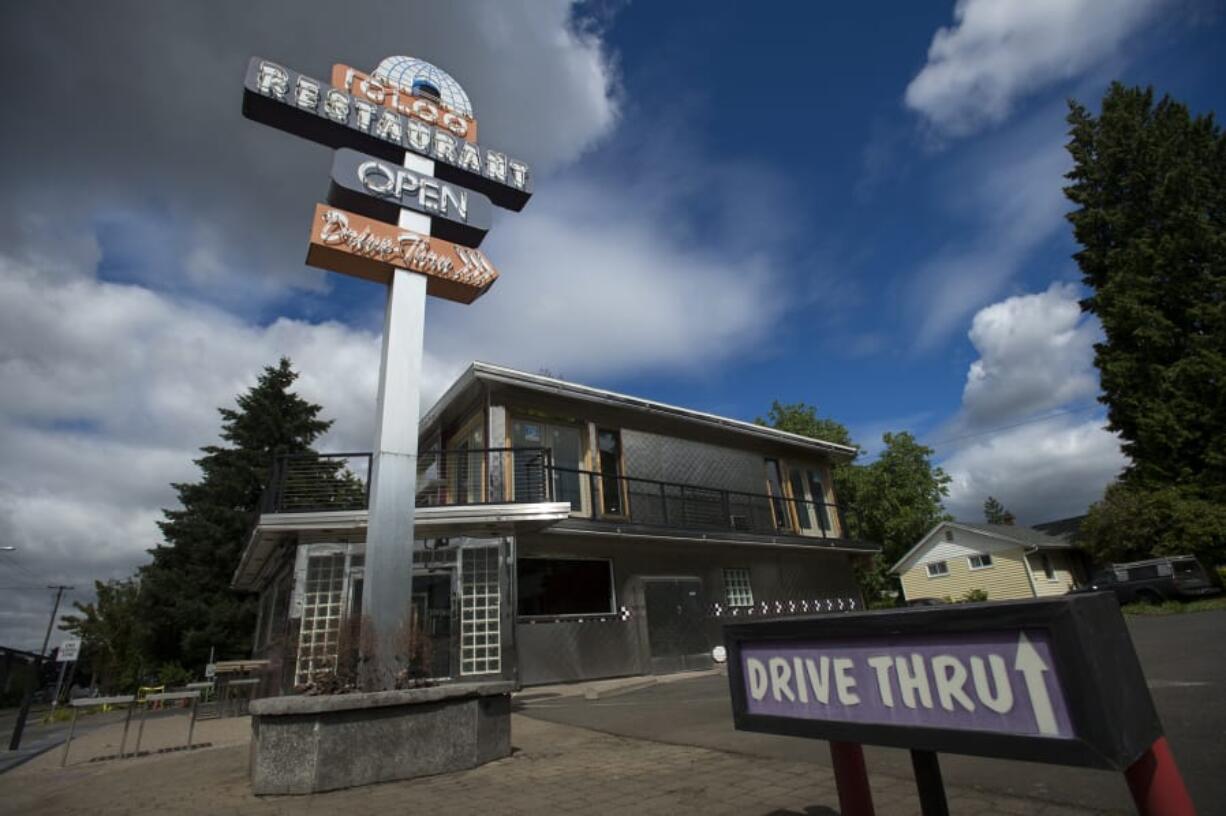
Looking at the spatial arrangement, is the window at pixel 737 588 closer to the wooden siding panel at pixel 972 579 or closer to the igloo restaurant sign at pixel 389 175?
the igloo restaurant sign at pixel 389 175

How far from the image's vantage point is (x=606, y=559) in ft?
43.0

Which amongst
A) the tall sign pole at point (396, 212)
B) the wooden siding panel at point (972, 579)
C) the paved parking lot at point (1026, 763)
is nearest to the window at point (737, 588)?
the paved parking lot at point (1026, 763)

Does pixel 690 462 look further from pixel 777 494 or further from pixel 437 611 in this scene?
pixel 437 611

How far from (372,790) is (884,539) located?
37.8m

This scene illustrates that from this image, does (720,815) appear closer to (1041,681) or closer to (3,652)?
(1041,681)

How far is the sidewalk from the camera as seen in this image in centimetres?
359

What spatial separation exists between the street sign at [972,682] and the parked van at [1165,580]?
2065 cm

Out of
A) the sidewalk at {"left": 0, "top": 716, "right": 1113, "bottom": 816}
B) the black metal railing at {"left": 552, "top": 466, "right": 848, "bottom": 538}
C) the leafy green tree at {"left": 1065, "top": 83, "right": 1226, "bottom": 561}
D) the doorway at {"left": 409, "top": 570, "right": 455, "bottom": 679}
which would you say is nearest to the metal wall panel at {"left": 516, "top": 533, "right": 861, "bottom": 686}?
the black metal railing at {"left": 552, "top": 466, "right": 848, "bottom": 538}

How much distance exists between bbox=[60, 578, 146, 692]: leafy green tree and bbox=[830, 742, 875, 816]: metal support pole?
28.7 metres

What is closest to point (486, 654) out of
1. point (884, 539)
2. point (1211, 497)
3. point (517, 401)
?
point (517, 401)

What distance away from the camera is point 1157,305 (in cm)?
2173

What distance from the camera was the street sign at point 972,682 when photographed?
1330 mm

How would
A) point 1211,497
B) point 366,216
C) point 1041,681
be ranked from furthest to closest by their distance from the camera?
1. point 1211,497
2. point 366,216
3. point 1041,681

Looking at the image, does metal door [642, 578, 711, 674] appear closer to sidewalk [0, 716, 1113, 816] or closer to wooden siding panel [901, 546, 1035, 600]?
sidewalk [0, 716, 1113, 816]
